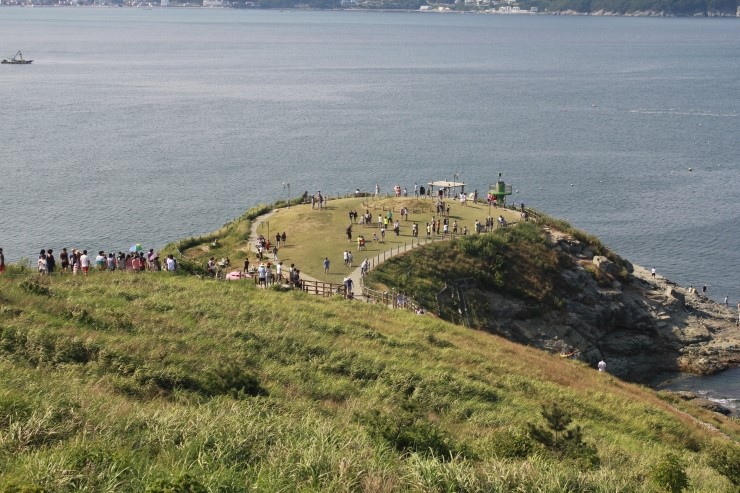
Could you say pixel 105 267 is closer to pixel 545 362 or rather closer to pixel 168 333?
pixel 168 333

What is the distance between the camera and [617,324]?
166 feet

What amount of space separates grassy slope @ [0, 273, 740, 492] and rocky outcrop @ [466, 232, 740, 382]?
8.36 meters

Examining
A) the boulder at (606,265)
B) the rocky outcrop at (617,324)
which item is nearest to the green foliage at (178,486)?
the rocky outcrop at (617,324)

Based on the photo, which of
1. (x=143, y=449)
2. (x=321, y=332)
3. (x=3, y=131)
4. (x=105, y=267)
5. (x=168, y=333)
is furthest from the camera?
(x=3, y=131)

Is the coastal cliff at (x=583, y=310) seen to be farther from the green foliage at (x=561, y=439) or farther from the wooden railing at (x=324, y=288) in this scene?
the green foliage at (x=561, y=439)

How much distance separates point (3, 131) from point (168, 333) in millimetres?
91369

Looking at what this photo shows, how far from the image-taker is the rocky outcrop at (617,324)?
46750mm

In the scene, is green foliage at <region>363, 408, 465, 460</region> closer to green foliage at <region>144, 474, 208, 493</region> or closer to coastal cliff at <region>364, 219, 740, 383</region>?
green foliage at <region>144, 474, 208, 493</region>

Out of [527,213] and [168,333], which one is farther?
[527,213]

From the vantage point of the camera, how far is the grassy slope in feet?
51.3

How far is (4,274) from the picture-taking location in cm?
3284

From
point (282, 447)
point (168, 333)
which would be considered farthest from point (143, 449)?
point (168, 333)

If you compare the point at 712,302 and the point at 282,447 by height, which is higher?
the point at 282,447

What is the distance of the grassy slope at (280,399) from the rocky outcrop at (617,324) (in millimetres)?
8359
